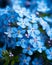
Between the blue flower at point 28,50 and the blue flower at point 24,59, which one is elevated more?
the blue flower at point 28,50

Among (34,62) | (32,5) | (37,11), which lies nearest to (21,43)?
(34,62)

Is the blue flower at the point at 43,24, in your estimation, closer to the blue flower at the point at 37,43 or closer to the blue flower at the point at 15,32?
the blue flower at the point at 37,43

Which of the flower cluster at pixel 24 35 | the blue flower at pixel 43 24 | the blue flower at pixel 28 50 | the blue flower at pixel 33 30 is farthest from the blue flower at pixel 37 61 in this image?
the blue flower at pixel 43 24

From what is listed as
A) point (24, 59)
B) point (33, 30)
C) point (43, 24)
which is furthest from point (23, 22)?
point (24, 59)

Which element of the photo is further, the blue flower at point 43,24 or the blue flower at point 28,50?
the blue flower at point 43,24

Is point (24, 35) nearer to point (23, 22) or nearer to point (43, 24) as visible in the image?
point (23, 22)

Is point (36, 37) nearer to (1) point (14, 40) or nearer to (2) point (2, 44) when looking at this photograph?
(1) point (14, 40)

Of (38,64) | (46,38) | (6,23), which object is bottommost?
(38,64)

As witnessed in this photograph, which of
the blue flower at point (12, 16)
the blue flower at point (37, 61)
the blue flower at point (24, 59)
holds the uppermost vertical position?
the blue flower at point (12, 16)

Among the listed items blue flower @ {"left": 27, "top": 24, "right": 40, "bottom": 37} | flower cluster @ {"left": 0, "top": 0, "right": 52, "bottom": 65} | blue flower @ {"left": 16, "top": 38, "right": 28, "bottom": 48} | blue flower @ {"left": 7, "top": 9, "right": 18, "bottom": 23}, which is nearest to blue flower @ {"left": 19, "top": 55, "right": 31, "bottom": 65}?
flower cluster @ {"left": 0, "top": 0, "right": 52, "bottom": 65}
